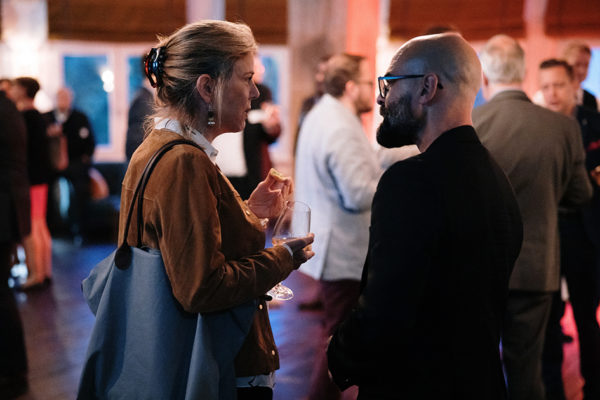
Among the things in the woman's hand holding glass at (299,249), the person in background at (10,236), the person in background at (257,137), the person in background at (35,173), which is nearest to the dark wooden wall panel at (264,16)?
the person in background at (257,137)

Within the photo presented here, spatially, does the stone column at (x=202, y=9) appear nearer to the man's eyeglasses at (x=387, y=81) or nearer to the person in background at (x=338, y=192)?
the person in background at (x=338, y=192)

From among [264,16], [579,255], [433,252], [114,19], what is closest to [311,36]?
[264,16]

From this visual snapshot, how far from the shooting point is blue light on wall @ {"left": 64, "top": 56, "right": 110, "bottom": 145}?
35.0ft

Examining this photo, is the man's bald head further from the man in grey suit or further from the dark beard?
the man in grey suit

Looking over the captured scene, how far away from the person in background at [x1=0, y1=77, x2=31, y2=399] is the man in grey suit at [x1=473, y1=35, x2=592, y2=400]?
2475 millimetres

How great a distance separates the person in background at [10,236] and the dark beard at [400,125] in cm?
255

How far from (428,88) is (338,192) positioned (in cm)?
163

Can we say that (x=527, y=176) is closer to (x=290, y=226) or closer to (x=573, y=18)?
(x=290, y=226)

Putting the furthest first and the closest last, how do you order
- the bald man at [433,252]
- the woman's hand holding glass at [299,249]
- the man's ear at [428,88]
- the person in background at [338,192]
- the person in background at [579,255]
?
the person in background at [579,255]
the person in background at [338,192]
the woman's hand holding glass at [299,249]
the man's ear at [428,88]
the bald man at [433,252]

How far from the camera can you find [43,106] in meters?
9.62

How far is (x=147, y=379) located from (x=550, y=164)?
6.19 ft

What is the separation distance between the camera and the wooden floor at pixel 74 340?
3590 mm

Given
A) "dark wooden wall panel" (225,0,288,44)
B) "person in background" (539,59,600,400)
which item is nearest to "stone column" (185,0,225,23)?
"dark wooden wall panel" (225,0,288,44)

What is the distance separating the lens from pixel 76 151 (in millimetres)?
8016
